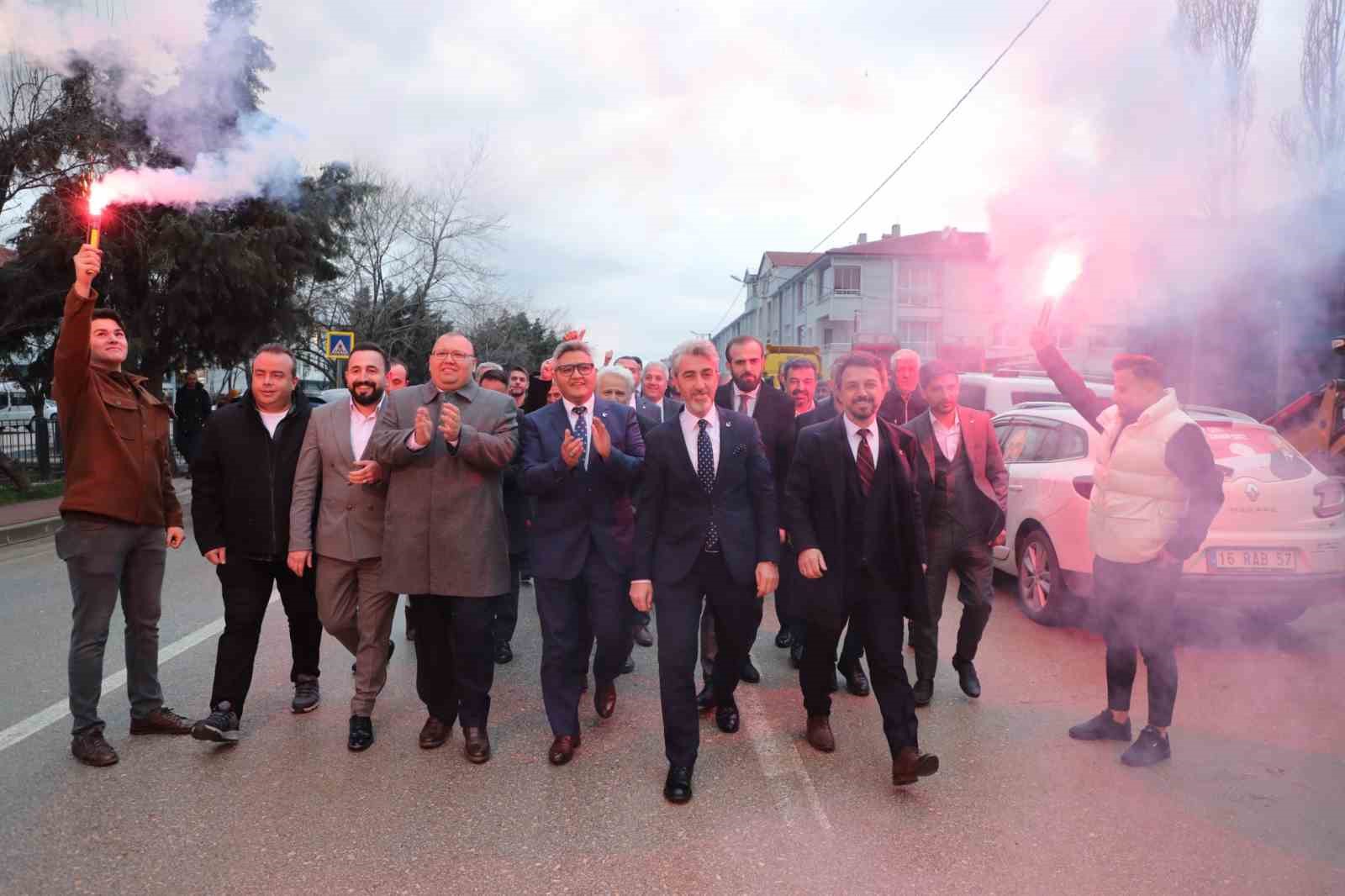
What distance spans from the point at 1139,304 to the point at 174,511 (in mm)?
8752

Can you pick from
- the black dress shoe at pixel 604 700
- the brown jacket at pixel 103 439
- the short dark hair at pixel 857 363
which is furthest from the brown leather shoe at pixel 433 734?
the short dark hair at pixel 857 363

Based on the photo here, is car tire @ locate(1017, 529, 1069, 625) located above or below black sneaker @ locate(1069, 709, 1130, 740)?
above

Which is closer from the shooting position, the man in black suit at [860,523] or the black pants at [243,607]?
the man in black suit at [860,523]

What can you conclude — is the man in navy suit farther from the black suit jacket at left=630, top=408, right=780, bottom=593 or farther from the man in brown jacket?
the man in brown jacket

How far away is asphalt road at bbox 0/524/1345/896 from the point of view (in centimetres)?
296

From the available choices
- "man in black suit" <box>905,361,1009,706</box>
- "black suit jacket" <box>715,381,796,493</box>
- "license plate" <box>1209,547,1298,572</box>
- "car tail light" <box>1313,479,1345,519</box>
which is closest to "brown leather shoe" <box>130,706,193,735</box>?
"black suit jacket" <box>715,381,796,493</box>

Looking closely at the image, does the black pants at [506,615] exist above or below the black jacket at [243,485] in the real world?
below

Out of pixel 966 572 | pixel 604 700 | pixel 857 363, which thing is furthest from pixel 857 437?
pixel 604 700

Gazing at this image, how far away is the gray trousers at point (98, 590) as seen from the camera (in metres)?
3.91

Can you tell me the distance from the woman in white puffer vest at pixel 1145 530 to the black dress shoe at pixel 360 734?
340 centimetres

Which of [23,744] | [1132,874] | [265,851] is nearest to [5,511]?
[23,744]

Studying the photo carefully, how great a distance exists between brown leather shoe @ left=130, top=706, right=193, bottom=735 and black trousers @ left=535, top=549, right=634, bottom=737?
5.98 feet

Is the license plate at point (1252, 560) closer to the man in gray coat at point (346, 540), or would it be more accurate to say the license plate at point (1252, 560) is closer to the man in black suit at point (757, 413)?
the man in black suit at point (757, 413)

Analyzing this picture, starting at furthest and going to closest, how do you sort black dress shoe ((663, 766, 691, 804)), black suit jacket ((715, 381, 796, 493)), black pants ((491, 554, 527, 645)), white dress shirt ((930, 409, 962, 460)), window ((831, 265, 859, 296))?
window ((831, 265, 859, 296)), black pants ((491, 554, 527, 645)), black suit jacket ((715, 381, 796, 493)), white dress shirt ((930, 409, 962, 460)), black dress shoe ((663, 766, 691, 804))
